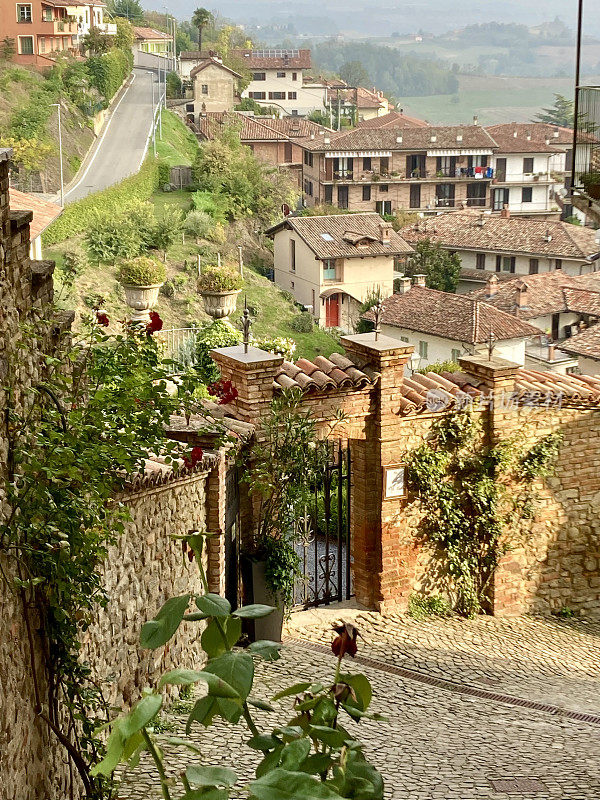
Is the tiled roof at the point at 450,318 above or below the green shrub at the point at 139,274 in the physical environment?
below

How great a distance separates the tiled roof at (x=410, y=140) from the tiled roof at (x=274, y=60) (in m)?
30.1

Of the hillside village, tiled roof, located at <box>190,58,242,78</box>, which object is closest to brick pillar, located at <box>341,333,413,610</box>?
the hillside village

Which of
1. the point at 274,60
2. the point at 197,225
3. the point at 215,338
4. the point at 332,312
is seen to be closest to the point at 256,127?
the point at 332,312

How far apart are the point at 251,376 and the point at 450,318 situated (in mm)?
27767

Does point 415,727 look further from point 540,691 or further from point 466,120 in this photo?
point 466,120

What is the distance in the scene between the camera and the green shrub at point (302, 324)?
3856 cm

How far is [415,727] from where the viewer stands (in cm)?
736

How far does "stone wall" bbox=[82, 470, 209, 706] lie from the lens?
580 cm

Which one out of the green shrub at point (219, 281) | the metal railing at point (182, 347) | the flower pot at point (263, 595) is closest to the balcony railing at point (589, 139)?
the flower pot at point (263, 595)

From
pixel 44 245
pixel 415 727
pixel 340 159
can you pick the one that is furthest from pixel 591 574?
pixel 340 159

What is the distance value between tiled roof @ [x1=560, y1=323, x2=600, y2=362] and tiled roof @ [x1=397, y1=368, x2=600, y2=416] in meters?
20.7

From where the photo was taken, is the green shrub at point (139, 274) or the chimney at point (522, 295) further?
the chimney at point (522, 295)

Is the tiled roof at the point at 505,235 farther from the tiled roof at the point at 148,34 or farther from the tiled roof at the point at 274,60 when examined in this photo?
the tiled roof at the point at 148,34

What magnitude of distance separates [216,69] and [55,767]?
71.7 m
